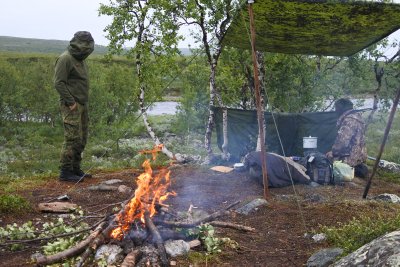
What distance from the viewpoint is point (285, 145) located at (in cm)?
1312

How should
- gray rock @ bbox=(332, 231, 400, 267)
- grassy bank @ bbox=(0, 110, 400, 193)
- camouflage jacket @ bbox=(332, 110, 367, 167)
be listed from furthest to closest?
grassy bank @ bbox=(0, 110, 400, 193) → camouflage jacket @ bbox=(332, 110, 367, 167) → gray rock @ bbox=(332, 231, 400, 267)

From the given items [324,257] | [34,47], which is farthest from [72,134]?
[34,47]

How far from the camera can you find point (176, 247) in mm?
4961

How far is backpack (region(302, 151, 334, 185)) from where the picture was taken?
30.9 feet

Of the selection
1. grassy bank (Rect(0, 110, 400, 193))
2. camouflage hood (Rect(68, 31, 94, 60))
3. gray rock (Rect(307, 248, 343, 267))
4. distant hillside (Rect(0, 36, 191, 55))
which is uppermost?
distant hillside (Rect(0, 36, 191, 55))

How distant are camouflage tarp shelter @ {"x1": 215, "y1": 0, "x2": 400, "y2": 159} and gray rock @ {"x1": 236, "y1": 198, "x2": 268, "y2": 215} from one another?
9.76 ft

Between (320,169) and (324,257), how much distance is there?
5028mm

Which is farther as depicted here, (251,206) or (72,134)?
(72,134)

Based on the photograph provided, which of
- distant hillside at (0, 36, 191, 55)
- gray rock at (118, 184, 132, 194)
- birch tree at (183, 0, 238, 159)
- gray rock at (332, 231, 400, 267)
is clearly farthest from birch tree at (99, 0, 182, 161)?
distant hillside at (0, 36, 191, 55)

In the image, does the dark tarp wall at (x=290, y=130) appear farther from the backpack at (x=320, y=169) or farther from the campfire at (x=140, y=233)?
the campfire at (x=140, y=233)

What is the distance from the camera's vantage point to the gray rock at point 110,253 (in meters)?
4.65

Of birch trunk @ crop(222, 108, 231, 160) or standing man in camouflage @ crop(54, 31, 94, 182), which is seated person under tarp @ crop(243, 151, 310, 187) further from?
standing man in camouflage @ crop(54, 31, 94, 182)

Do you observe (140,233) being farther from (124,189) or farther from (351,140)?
(351,140)

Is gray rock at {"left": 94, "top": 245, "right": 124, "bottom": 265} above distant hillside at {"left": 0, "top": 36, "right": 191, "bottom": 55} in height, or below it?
below
